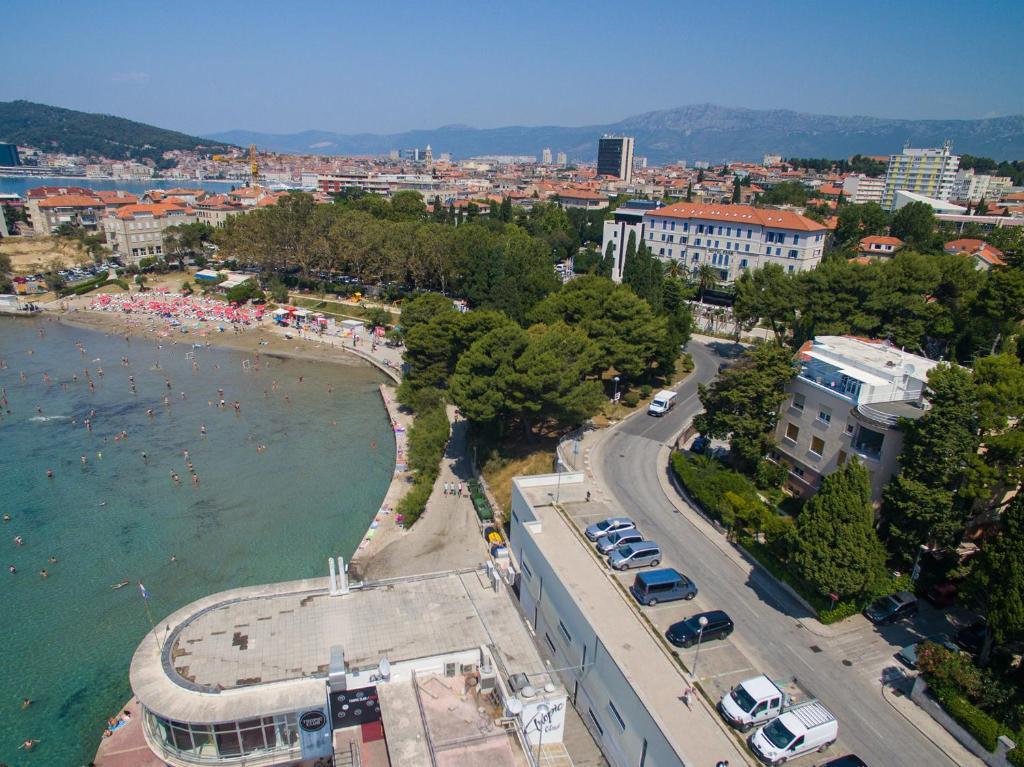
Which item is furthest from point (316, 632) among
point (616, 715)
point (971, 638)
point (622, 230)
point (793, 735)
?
point (622, 230)

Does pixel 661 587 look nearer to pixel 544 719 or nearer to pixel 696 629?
pixel 696 629

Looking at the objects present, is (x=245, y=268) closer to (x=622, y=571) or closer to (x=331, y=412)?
(x=331, y=412)

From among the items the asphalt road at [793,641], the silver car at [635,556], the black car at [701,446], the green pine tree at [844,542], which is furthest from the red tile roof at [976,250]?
the silver car at [635,556]

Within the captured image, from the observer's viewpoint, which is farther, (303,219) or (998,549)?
(303,219)

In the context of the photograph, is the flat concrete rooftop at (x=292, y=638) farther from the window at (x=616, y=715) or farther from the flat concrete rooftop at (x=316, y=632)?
the window at (x=616, y=715)

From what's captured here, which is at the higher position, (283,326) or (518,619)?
(518,619)

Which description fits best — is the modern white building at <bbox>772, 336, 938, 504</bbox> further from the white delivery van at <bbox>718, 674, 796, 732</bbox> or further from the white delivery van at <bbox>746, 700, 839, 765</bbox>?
the white delivery van at <bbox>746, 700, 839, 765</bbox>

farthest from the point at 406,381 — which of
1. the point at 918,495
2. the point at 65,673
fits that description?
the point at 918,495
